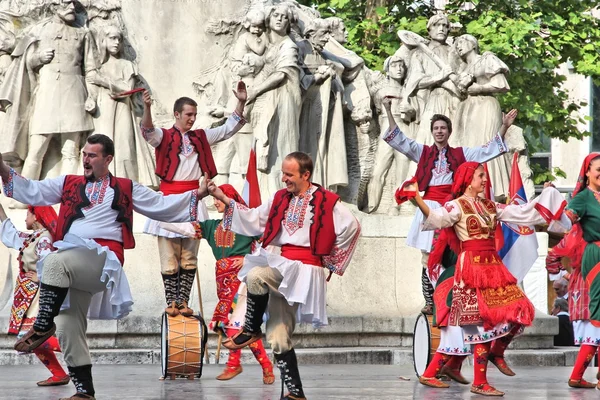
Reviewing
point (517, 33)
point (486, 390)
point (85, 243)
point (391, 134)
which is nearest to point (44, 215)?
point (85, 243)

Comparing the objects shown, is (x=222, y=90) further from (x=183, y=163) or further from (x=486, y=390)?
(x=486, y=390)

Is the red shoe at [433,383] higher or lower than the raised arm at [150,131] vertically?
lower

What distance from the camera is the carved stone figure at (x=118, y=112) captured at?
17.1m

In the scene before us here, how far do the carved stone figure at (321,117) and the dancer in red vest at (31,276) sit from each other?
4.63 m

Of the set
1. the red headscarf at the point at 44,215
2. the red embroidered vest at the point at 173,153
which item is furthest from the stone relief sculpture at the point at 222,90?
the red headscarf at the point at 44,215

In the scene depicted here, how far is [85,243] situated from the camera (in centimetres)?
1096

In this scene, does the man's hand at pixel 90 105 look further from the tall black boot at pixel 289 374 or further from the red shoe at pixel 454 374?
the tall black boot at pixel 289 374

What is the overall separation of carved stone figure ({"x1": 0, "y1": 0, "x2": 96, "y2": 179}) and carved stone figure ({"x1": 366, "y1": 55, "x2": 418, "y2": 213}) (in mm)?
3376

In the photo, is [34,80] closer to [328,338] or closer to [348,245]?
[328,338]

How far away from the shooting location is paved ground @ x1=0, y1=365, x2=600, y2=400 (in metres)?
11.9

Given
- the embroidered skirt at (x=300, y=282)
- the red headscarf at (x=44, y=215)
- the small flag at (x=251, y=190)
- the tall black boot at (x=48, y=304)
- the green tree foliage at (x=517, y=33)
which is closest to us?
the tall black boot at (x=48, y=304)

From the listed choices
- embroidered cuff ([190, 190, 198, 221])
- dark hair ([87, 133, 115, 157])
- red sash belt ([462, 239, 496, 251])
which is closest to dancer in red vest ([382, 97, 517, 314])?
red sash belt ([462, 239, 496, 251])

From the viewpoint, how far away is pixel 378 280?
1762cm

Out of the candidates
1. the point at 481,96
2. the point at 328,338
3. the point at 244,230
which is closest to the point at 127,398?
the point at 244,230
